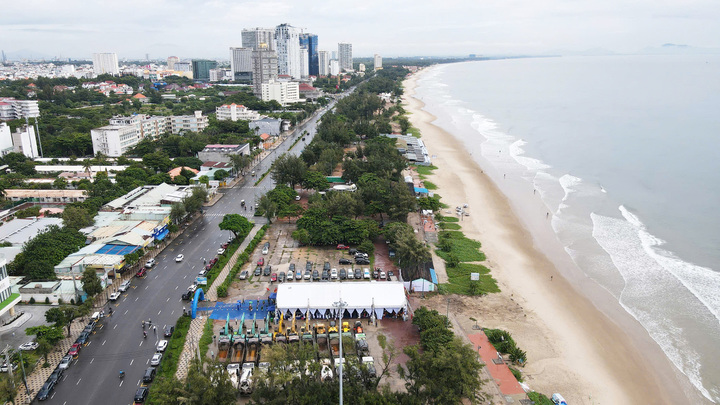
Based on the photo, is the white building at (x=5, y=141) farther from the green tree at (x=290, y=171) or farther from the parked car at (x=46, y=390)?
the parked car at (x=46, y=390)

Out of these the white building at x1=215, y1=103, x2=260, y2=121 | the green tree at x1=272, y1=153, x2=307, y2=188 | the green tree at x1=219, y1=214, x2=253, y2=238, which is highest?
the white building at x1=215, y1=103, x2=260, y2=121

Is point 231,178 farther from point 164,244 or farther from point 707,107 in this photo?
point 707,107

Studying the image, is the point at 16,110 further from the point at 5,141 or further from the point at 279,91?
the point at 279,91

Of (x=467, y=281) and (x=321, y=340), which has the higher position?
(x=467, y=281)

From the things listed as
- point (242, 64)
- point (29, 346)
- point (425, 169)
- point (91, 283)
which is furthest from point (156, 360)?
point (242, 64)

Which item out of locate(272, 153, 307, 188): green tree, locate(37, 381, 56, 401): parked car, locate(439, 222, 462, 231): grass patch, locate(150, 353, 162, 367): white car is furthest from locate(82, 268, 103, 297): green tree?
locate(439, 222, 462, 231): grass patch

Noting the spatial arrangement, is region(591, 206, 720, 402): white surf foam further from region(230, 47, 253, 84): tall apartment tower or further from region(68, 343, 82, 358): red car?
region(230, 47, 253, 84): tall apartment tower

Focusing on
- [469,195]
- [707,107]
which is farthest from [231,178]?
[707,107]
